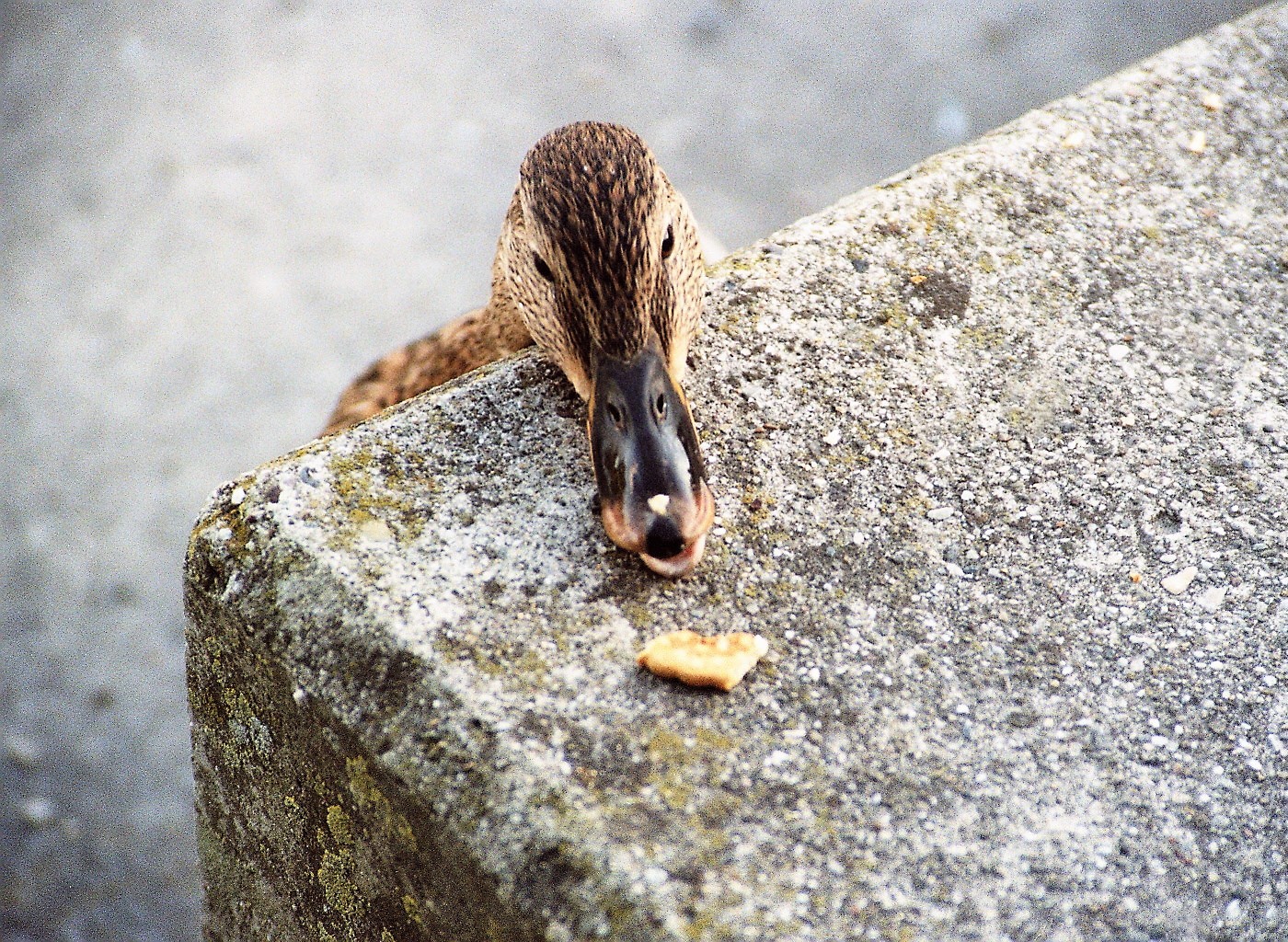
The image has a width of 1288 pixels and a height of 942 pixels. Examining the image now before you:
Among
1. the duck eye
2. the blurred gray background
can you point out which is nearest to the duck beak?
the duck eye

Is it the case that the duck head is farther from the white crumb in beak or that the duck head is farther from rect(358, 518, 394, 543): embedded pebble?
rect(358, 518, 394, 543): embedded pebble

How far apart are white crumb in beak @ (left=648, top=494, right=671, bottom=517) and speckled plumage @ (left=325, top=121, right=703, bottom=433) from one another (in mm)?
299

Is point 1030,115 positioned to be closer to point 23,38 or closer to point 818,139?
point 818,139

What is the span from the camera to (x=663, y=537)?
6.21ft

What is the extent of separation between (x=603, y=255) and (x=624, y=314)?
0.13 m

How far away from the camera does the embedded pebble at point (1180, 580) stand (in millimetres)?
2029

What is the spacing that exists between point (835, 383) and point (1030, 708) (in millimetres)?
686

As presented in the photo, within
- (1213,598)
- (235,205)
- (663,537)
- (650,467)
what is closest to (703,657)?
(663,537)

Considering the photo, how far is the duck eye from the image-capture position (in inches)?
90.6

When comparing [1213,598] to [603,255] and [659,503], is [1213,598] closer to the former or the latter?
[659,503]

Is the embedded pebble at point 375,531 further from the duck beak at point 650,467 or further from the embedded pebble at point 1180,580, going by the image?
the embedded pebble at point 1180,580

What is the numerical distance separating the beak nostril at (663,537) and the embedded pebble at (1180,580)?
2.62 feet

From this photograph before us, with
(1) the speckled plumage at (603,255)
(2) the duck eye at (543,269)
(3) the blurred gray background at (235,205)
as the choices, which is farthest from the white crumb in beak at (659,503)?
(3) the blurred gray background at (235,205)

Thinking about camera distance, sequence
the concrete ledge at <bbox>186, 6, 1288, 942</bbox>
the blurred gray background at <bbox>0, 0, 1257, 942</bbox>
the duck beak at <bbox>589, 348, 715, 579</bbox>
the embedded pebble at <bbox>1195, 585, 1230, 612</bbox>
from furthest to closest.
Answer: the blurred gray background at <bbox>0, 0, 1257, 942</bbox>, the embedded pebble at <bbox>1195, 585, 1230, 612</bbox>, the duck beak at <bbox>589, 348, 715, 579</bbox>, the concrete ledge at <bbox>186, 6, 1288, 942</bbox>
